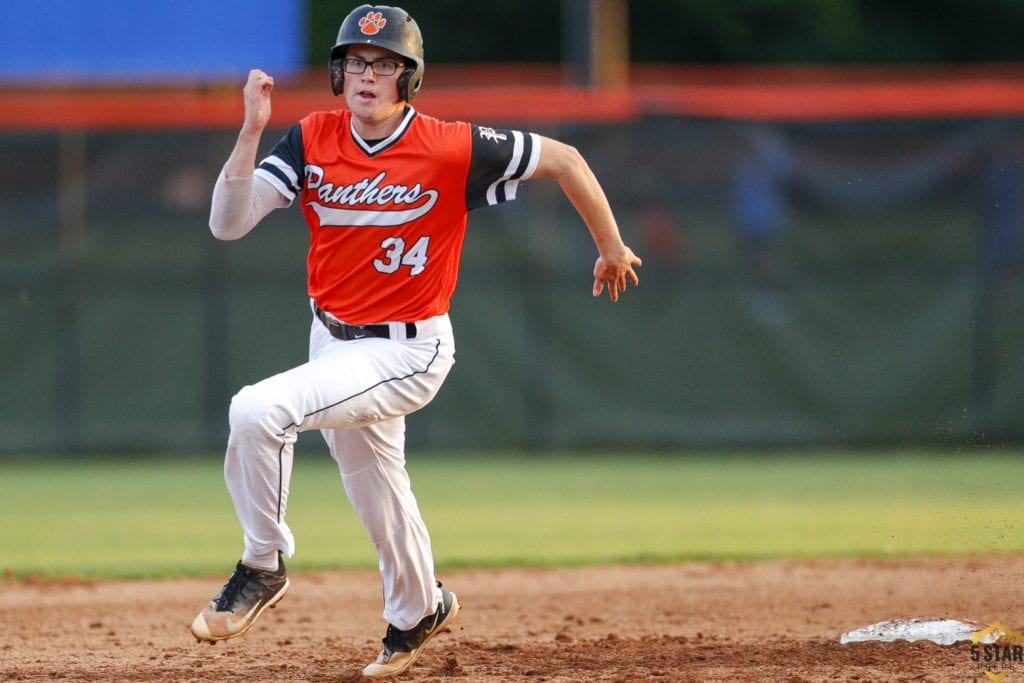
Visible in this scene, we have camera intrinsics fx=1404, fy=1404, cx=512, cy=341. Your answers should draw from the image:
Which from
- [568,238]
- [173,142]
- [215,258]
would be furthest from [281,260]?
[568,238]

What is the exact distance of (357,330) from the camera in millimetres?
4570

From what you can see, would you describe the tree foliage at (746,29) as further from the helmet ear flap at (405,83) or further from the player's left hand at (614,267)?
the player's left hand at (614,267)

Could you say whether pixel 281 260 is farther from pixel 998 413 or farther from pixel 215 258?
pixel 998 413

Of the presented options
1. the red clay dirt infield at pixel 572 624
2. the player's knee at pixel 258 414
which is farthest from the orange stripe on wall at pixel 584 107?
the player's knee at pixel 258 414

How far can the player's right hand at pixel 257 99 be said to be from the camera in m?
4.29

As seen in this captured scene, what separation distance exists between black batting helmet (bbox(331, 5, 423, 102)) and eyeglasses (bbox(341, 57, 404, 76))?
3cm

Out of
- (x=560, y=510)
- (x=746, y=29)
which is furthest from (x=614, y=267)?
(x=746, y=29)

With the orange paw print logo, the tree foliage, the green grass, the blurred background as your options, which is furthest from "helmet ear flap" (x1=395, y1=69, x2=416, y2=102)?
the tree foliage

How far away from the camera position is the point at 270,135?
11359 millimetres

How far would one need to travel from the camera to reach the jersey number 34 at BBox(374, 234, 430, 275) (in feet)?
14.9

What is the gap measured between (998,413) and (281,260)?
5.90m

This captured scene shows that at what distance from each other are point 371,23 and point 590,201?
0.91 m

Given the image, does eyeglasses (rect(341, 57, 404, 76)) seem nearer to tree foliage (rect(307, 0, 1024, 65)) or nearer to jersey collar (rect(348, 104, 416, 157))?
jersey collar (rect(348, 104, 416, 157))

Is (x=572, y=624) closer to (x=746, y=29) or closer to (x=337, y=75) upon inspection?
(x=337, y=75)
